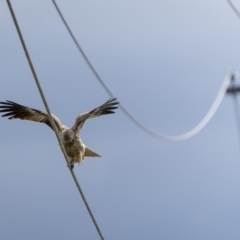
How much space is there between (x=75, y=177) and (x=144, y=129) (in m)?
2.74

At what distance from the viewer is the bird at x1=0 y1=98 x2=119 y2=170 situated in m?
11.8

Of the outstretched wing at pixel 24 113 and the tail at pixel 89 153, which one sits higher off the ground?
the outstretched wing at pixel 24 113

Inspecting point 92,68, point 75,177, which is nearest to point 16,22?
point 75,177

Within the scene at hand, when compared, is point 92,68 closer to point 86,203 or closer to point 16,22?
point 86,203

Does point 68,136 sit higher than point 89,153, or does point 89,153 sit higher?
point 68,136

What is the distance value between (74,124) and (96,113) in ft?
1.37

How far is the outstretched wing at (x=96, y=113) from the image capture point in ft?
38.8

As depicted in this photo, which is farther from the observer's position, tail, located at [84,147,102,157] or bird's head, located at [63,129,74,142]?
tail, located at [84,147,102,157]

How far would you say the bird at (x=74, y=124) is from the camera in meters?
11.8

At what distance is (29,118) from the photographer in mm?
12516

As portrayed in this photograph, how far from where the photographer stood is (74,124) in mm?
12180

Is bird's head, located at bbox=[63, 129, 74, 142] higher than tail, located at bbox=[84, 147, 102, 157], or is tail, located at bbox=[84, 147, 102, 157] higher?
bird's head, located at bbox=[63, 129, 74, 142]

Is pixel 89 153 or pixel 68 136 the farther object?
pixel 89 153

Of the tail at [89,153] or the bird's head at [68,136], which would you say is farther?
the tail at [89,153]
